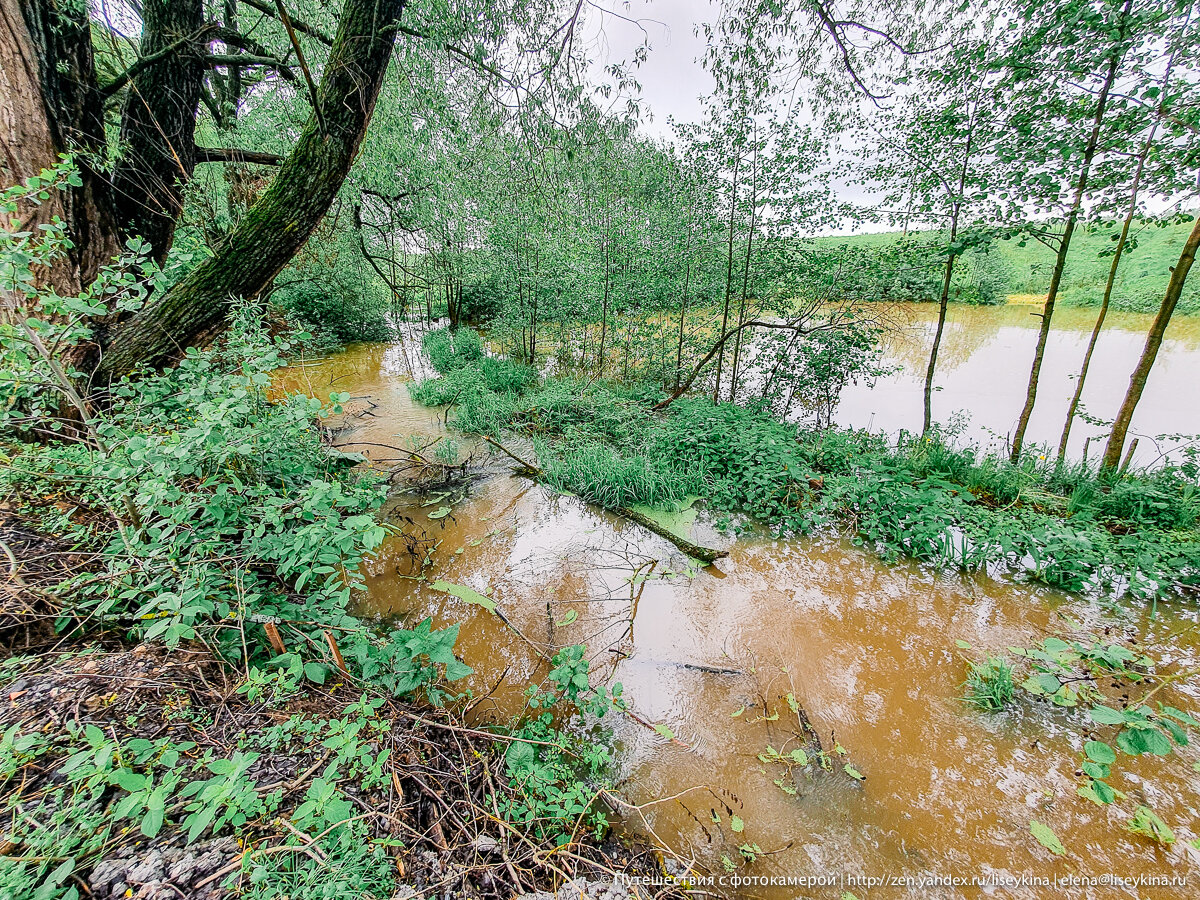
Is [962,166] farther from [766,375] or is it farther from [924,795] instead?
[924,795]

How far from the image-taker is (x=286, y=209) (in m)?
3.03

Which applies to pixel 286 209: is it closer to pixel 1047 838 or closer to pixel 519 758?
pixel 519 758

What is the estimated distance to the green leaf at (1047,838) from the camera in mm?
1811

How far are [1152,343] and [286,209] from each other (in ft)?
26.6

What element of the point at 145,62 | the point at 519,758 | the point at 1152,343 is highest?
the point at 145,62

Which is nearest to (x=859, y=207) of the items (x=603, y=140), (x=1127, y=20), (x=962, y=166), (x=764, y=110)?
(x=962, y=166)

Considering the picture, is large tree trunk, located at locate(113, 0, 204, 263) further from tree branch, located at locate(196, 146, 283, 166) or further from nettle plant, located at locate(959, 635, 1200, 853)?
nettle plant, located at locate(959, 635, 1200, 853)

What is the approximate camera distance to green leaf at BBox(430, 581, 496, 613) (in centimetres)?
313

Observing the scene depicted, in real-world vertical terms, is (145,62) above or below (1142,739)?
above

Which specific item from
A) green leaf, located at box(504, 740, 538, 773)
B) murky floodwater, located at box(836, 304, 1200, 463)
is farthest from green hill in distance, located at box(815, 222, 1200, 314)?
green leaf, located at box(504, 740, 538, 773)

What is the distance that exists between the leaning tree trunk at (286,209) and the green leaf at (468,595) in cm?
259

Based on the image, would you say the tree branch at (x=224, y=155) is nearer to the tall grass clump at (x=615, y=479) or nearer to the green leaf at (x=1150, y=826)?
the tall grass clump at (x=615, y=479)

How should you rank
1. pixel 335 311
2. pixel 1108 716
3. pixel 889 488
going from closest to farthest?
pixel 1108 716
pixel 889 488
pixel 335 311

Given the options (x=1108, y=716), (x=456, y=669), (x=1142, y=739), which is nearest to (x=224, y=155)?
(x=456, y=669)
